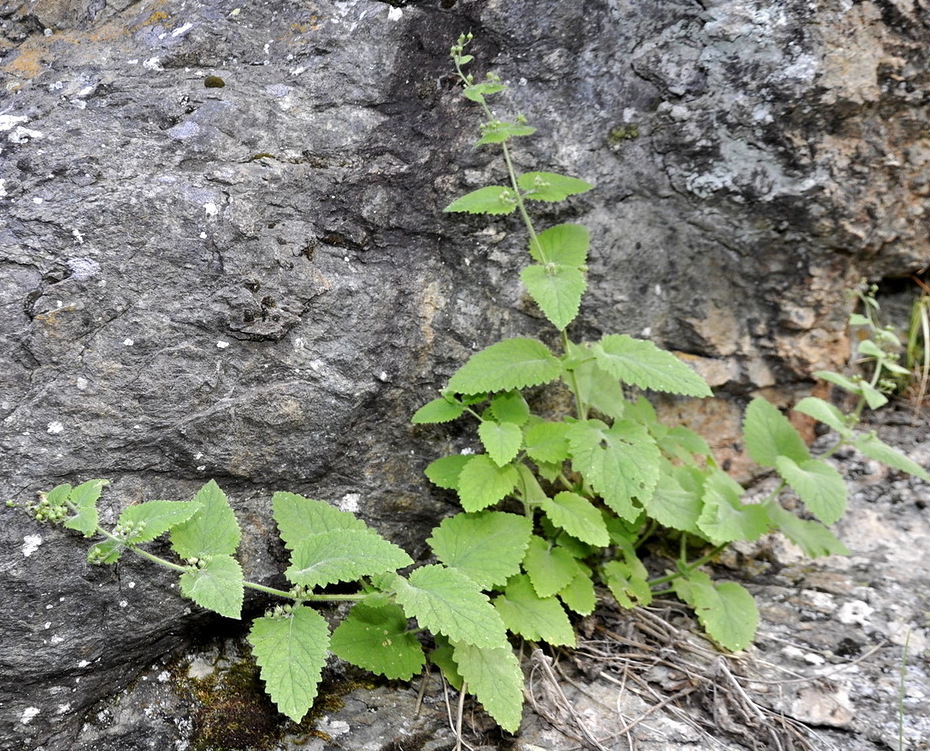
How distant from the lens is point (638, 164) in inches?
119

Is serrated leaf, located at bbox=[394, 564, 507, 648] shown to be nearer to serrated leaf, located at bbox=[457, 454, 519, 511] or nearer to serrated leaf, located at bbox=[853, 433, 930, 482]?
serrated leaf, located at bbox=[457, 454, 519, 511]

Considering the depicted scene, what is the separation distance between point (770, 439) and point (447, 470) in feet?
4.32

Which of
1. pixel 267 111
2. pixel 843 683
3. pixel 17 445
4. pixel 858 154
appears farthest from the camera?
pixel 858 154

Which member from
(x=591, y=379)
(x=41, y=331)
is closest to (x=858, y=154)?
(x=591, y=379)

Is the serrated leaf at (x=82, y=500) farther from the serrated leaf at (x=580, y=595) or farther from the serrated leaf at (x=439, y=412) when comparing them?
the serrated leaf at (x=580, y=595)

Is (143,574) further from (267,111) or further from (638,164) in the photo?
(638,164)

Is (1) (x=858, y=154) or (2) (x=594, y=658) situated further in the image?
(1) (x=858, y=154)

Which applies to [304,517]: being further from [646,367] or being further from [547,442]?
[646,367]

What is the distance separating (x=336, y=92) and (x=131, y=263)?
1.04 meters

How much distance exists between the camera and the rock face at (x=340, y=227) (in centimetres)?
221

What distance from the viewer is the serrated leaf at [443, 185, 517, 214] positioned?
8.28ft

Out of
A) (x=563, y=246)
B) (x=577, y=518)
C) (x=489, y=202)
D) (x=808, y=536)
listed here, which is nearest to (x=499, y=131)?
(x=489, y=202)

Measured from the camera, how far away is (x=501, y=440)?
240 centimetres

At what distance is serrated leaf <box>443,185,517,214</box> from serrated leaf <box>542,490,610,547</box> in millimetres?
1039
